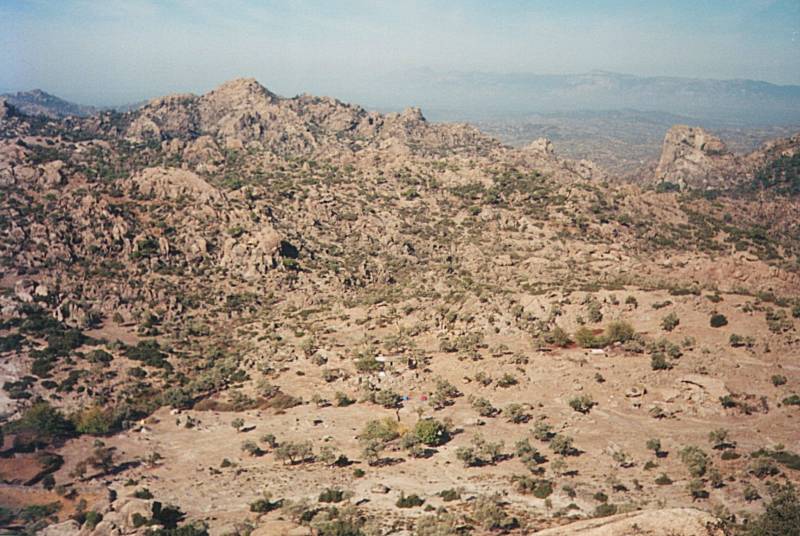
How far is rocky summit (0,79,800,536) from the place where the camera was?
24.0m

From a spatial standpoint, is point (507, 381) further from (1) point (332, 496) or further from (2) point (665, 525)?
(2) point (665, 525)

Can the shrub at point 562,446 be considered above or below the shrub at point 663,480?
below

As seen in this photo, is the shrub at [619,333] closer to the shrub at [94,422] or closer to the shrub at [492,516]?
the shrub at [492,516]

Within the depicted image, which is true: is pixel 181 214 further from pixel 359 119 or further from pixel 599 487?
pixel 359 119

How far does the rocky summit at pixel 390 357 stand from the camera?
24031mm

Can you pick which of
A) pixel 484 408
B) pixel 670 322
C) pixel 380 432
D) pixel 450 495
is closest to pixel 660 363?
pixel 670 322

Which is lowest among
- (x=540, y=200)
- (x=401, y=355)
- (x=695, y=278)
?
(x=401, y=355)

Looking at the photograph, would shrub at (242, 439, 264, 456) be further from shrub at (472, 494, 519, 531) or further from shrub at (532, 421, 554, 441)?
shrub at (532, 421, 554, 441)

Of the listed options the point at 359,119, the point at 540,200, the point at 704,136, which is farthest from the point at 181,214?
the point at 704,136

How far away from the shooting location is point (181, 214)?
250ft

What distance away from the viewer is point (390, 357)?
43.2 meters

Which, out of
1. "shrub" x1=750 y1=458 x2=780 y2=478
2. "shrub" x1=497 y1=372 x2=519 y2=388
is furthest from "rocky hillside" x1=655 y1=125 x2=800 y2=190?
"shrub" x1=750 y1=458 x2=780 y2=478

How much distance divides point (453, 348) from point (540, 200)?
5063 cm

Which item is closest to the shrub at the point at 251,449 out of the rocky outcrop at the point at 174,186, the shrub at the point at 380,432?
the shrub at the point at 380,432
